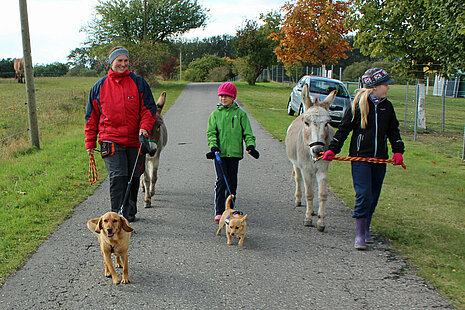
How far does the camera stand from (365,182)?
5.11 meters

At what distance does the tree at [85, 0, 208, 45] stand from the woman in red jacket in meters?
34.1

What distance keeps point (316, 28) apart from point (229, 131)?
2515cm

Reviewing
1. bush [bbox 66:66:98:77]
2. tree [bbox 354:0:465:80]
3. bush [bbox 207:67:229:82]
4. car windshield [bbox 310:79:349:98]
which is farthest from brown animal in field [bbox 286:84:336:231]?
bush [bbox 207:67:229:82]

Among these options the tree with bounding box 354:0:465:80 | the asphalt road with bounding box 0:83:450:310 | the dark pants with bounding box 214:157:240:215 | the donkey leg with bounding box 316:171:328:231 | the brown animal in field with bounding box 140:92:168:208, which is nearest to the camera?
the asphalt road with bounding box 0:83:450:310

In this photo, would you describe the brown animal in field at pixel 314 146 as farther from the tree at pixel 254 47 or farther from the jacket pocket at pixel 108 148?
the tree at pixel 254 47

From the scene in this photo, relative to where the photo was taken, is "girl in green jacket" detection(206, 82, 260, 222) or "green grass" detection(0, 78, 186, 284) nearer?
"green grass" detection(0, 78, 186, 284)

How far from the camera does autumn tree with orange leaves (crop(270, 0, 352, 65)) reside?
27.8 m

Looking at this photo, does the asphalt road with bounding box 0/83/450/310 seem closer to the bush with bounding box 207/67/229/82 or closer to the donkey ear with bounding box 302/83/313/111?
the donkey ear with bounding box 302/83/313/111

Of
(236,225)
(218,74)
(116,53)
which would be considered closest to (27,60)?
(116,53)

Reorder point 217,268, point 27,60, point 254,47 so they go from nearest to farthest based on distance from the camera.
Answer: point 217,268 < point 27,60 < point 254,47

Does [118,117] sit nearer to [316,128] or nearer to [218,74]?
[316,128]

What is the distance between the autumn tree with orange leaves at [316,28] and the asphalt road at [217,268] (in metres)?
23.3

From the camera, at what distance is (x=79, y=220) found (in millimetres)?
6066

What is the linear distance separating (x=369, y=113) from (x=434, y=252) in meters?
1.88
